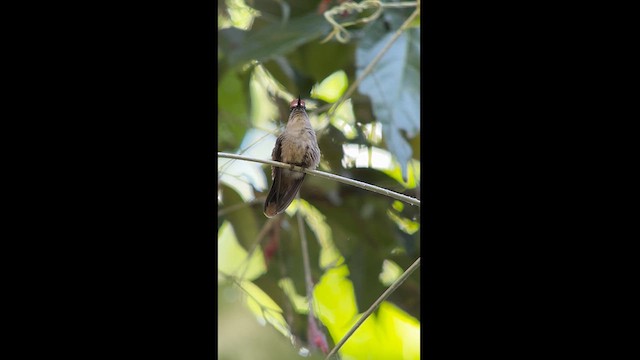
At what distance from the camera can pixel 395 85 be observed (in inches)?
48.3

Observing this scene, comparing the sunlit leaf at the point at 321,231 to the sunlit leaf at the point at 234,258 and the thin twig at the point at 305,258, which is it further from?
the sunlit leaf at the point at 234,258

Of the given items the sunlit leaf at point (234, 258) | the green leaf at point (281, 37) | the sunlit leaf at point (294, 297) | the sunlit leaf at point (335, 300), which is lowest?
the sunlit leaf at point (335, 300)

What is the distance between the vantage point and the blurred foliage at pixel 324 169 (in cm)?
116

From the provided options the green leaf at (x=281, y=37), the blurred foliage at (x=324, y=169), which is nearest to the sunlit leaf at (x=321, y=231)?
the blurred foliage at (x=324, y=169)

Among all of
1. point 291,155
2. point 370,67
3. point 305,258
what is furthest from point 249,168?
point 370,67

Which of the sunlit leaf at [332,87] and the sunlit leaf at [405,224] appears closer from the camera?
the sunlit leaf at [405,224]

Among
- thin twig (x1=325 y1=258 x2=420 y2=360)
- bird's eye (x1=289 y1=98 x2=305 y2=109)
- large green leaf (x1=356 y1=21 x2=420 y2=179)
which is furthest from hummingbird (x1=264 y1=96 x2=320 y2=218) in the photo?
thin twig (x1=325 y1=258 x2=420 y2=360)

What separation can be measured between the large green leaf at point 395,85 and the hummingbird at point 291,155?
0.12 m

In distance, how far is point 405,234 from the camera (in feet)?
3.96

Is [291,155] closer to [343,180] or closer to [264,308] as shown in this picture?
[343,180]

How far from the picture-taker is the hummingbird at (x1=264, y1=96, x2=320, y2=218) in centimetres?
125
